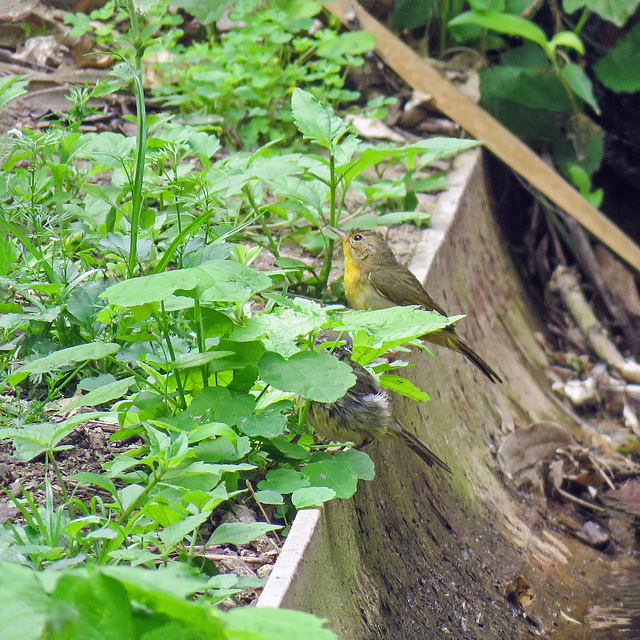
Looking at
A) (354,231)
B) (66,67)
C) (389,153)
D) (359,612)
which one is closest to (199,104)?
(66,67)

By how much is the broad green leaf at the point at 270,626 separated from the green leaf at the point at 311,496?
767mm

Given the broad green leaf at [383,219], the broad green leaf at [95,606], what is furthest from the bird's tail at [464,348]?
the broad green leaf at [95,606]

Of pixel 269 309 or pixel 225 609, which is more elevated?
pixel 269 309

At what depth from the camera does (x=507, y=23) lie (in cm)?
561

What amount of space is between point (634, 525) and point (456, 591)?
5.18ft

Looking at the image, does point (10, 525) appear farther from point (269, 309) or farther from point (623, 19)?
point (623, 19)

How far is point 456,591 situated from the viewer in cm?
275

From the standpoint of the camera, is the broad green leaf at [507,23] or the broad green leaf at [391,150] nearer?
the broad green leaf at [391,150]

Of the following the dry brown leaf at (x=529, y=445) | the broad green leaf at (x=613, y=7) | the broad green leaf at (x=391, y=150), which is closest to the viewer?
the broad green leaf at (x=391, y=150)

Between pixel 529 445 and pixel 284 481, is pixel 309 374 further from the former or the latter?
pixel 529 445

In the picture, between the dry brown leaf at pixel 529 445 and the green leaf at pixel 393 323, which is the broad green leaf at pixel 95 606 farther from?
the dry brown leaf at pixel 529 445

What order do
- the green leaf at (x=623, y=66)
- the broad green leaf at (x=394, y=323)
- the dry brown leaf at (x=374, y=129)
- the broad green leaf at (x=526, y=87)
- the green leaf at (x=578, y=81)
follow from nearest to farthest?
the broad green leaf at (x=394, y=323), the dry brown leaf at (x=374, y=129), the green leaf at (x=578, y=81), the broad green leaf at (x=526, y=87), the green leaf at (x=623, y=66)

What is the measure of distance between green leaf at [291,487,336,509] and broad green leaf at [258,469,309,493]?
0.09 meters

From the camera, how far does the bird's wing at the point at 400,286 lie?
3.64 meters
